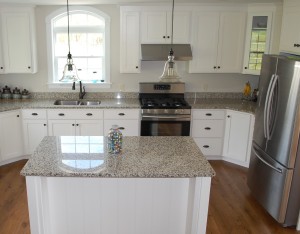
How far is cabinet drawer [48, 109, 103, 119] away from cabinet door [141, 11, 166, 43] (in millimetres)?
1305

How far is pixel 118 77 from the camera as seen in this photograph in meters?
5.03

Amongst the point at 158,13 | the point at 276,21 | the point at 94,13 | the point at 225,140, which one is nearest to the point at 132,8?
the point at 158,13

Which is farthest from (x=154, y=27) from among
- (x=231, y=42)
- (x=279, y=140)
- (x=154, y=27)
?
(x=279, y=140)

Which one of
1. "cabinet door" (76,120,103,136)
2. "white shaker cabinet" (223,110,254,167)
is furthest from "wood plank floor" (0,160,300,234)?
"cabinet door" (76,120,103,136)

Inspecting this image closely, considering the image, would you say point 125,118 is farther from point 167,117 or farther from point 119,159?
point 119,159

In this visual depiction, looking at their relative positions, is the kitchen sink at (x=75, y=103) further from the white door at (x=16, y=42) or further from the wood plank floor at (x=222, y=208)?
the wood plank floor at (x=222, y=208)

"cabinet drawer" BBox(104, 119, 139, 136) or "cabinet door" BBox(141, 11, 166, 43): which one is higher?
"cabinet door" BBox(141, 11, 166, 43)

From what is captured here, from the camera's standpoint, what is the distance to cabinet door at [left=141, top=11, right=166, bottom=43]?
448 centimetres

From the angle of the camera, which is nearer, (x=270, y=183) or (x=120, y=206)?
(x=120, y=206)

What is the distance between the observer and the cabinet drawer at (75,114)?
4457mm

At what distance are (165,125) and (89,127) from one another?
114cm

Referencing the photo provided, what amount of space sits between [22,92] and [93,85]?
114 centimetres

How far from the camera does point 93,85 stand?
5020mm

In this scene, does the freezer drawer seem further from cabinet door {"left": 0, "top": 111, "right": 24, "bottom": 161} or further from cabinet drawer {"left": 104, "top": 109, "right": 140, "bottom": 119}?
cabinet door {"left": 0, "top": 111, "right": 24, "bottom": 161}
